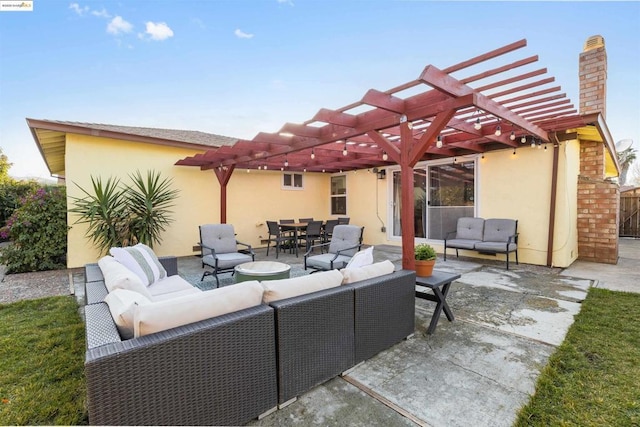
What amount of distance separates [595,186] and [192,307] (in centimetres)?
822

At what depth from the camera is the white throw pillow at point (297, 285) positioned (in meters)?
1.98

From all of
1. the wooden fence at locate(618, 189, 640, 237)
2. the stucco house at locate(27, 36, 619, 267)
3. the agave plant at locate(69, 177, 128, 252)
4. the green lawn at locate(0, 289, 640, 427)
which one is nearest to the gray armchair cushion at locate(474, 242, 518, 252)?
the stucco house at locate(27, 36, 619, 267)

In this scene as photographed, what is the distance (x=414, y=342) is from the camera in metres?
2.80

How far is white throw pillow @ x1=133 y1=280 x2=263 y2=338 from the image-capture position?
4.91ft

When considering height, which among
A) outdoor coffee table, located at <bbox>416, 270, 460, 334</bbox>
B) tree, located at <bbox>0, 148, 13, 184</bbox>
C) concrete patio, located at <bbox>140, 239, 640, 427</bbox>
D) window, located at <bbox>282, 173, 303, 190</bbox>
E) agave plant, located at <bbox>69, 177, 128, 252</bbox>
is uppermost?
tree, located at <bbox>0, 148, 13, 184</bbox>

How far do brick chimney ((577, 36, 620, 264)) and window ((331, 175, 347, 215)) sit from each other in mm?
6281

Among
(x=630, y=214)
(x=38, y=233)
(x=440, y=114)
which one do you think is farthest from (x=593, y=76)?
(x=38, y=233)

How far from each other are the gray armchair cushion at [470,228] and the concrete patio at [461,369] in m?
2.14

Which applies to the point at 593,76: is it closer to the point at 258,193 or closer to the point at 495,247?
the point at 495,247

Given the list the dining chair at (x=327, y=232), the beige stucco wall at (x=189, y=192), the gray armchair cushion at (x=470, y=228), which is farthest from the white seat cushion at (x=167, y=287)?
the gray armchair cushion at (x=470, y=228)

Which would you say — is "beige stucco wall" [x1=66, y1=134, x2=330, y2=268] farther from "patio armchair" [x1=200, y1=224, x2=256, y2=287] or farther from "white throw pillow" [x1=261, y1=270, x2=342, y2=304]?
"white throw pillow" [x1=261, y1=270, x2=342, y2=304]

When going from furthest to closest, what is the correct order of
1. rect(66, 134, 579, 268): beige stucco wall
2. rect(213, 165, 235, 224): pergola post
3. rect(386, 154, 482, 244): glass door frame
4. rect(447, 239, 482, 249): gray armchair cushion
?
rect(213, 165, 235, 224): pergola post < rect(386, 154, 482, 244): glass door frame < rect(447, 239, 482, 249): gray armchair cushion < rect(66, 134, 579, 268): beige stucco wall

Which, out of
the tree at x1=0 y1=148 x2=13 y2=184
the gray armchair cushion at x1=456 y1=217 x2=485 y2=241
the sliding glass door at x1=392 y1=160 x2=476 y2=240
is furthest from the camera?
the tree at x1=0 y1=148 x2=13 y2=184

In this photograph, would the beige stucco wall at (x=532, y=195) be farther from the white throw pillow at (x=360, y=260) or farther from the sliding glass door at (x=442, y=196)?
the white throw pillow at (x=360, y=260)
